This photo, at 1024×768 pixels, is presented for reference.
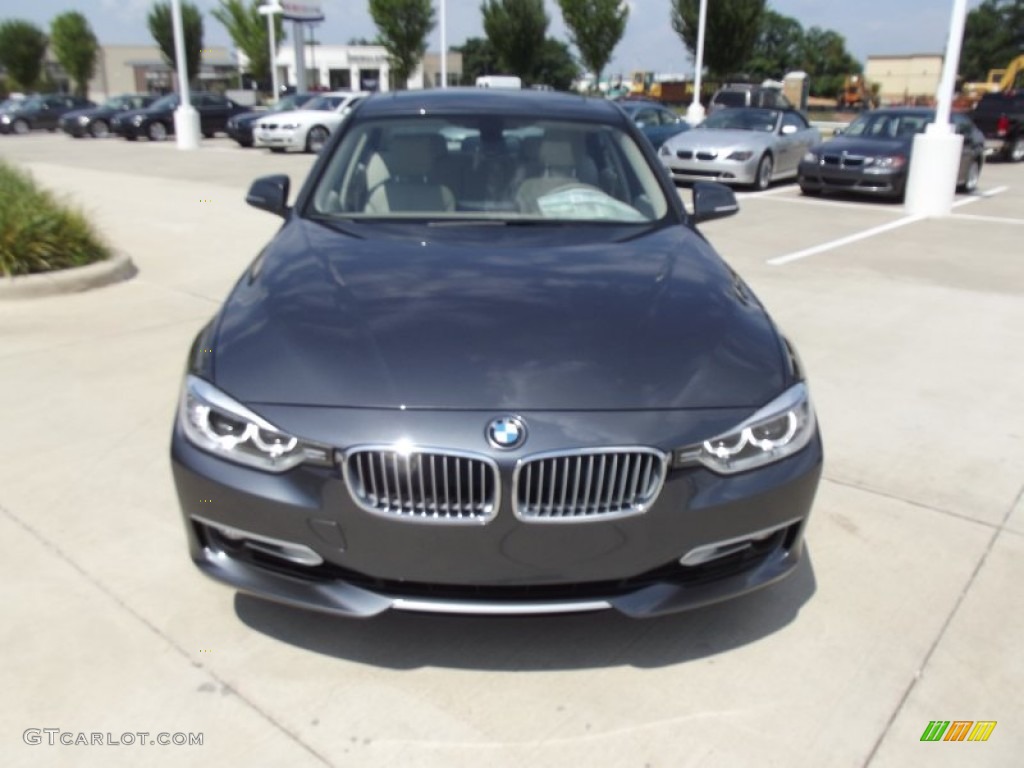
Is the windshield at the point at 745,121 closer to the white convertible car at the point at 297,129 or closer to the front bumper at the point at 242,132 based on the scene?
the white convertible car at the point at 297,129

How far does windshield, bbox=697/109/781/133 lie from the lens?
16031 mm

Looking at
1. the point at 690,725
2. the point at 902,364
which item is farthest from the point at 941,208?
the point at 690,725

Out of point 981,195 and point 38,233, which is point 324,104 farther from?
point 38,233

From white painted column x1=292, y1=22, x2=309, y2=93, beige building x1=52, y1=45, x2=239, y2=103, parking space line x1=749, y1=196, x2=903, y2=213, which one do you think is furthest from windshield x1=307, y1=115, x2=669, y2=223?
beige building x1=52, y1=45, x2=239, y2=103

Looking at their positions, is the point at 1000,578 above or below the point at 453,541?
below

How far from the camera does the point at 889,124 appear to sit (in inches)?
577

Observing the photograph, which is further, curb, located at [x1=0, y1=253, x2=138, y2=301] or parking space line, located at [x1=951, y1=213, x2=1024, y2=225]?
parking space line, located at [x1=951, y1=213, x2=1024, y2=225]

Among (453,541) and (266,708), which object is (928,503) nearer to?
(453,541)

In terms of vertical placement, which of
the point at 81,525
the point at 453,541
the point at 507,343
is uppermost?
the point at 507,343

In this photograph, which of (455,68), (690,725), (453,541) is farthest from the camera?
(455,68)

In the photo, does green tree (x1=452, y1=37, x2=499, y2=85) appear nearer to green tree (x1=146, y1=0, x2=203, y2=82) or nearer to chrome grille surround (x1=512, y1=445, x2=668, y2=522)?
green tree (x1=146, y1=0, x2=203, y2=82)

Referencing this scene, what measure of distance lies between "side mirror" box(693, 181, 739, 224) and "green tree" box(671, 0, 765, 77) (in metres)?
35.6

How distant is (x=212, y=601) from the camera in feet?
10.1

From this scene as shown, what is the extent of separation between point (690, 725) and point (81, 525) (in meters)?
2.46
